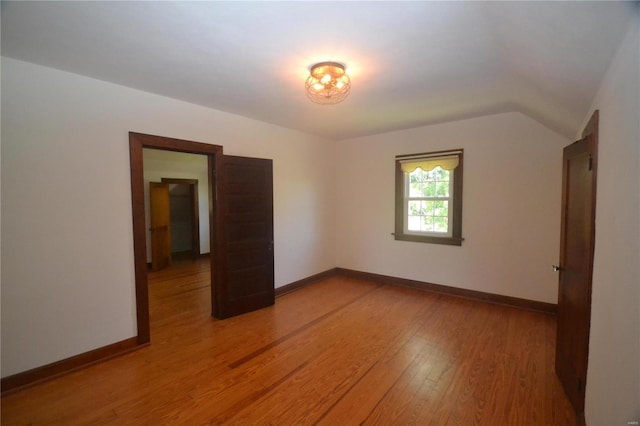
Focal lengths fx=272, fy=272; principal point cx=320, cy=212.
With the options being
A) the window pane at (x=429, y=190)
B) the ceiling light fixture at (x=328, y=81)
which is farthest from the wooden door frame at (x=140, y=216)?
the window pane at (x=429, y=190)

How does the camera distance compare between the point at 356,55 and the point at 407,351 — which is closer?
the point at 356,55

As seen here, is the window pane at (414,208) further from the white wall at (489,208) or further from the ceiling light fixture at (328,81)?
the ceiling light fixture at (328,81)

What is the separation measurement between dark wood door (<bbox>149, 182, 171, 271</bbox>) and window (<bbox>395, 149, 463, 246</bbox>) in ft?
16.3

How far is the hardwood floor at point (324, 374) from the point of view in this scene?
189 centimetres

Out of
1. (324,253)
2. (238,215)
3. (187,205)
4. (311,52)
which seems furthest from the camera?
(187,205)

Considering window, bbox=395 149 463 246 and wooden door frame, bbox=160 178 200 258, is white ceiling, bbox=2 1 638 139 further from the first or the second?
wooden door frame, bbox=160 178 200 258

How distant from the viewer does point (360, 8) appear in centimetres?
150

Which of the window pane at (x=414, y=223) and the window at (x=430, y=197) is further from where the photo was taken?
the window pane at (x=414, y=223)

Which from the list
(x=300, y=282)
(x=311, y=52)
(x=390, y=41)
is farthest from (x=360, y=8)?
(x=300, y=282)

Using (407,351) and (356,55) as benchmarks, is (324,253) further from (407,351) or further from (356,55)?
(356,55)

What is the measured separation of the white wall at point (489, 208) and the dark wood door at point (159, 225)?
446cm

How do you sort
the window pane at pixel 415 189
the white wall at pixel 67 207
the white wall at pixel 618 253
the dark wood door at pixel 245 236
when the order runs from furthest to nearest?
the window pane at pixel 415 189, the dark wood door at pixel 245 236, the white wall at pixel 67 207, the white wall at pixel 618 253

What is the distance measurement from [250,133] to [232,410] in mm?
3105

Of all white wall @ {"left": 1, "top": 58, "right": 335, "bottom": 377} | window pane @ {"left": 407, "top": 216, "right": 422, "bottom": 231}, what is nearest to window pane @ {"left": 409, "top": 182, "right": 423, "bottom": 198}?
window pane @ {"left": 407, "top": 216, "right": 422, "bottom": 231}
